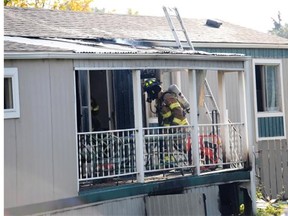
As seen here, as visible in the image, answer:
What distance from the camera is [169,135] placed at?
13.6 meters

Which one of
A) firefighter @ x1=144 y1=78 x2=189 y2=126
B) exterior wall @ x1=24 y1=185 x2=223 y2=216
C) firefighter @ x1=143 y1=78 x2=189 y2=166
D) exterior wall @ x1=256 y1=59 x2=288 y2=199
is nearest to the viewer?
exterior wall @ x1=24 y1=185 x2=223 y2=216

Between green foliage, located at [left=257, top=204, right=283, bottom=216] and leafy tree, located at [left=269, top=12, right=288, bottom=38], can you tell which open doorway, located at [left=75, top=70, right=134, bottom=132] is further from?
leafy tree, located at [left=269, top=12, right=288, bottom=38]

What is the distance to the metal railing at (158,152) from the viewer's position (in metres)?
12.5

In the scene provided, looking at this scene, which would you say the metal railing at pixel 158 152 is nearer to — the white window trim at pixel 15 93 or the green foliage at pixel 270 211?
the green foliage at pixel 270 211

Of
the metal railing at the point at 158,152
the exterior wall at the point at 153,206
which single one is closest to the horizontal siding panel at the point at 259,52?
the metal railing at the point at 158,152

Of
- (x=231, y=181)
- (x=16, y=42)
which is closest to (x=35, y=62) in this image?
(x=16, y=42)

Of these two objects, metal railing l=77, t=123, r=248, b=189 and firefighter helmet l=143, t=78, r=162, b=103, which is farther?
firefighter helmet l=143, t=78, r=162, b=103

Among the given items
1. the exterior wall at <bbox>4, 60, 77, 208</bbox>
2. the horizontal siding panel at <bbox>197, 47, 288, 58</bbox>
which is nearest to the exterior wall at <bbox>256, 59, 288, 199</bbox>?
the horizontal siding panel at <bbox>197, 47, 288, 58</bbox>

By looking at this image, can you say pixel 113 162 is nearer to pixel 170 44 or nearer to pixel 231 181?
pixel 231 181

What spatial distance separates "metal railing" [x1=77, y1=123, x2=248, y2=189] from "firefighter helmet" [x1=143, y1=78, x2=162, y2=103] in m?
1.23

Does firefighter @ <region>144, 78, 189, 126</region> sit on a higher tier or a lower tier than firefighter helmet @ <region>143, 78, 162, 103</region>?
lower

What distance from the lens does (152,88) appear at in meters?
15.8

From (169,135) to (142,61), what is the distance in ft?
5.44

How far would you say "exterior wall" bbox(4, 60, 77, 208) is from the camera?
10875 millimetres
